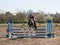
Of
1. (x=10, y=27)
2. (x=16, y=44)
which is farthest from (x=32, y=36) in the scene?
(x=16, y=44)

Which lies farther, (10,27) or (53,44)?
(10,27)

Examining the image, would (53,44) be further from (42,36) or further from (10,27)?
(10,27)

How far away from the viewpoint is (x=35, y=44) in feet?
45.9

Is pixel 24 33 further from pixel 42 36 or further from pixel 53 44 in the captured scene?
pixel 53 44

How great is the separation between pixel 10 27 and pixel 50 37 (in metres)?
3.34

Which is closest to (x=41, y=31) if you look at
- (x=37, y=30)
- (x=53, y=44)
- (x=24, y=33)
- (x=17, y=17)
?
(x=37, y=30)

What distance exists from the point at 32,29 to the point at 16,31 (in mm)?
1567

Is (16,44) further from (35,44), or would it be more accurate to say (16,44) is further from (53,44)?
(53,44)

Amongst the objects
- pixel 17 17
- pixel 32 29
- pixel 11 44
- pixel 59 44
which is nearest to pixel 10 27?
pixel 32 29

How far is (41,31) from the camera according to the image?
19.1 m

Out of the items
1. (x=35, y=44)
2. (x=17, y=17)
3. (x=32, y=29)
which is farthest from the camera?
(x=17, y=17)

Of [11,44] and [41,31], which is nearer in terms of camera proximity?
[11,44]

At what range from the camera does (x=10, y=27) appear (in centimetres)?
1878

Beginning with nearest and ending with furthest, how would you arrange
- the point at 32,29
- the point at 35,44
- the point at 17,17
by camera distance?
the point at 35,44
the point at 32,29
the point at 17,17
